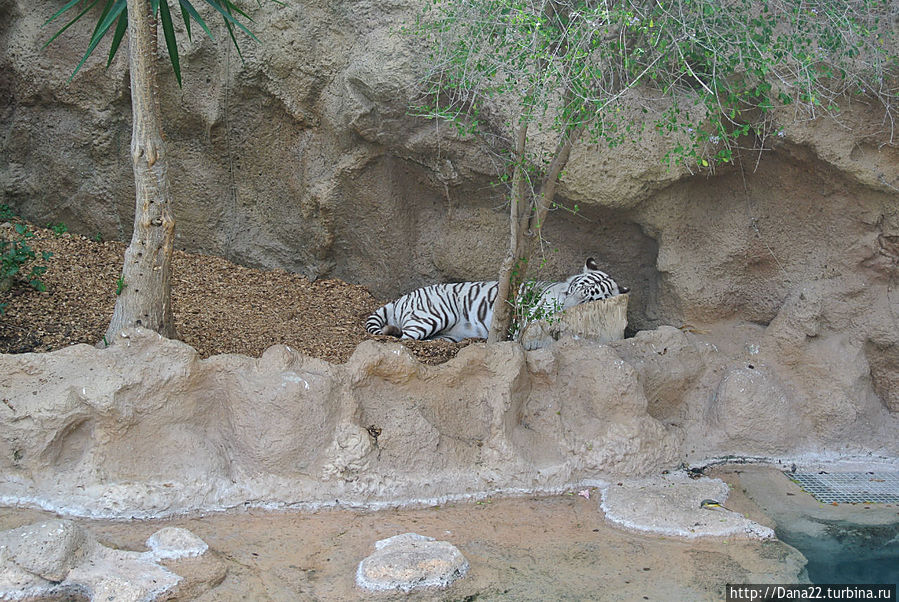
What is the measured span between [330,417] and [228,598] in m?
1.28

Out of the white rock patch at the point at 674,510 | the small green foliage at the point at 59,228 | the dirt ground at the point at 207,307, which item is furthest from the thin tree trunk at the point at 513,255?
the small green foliage at the point at 59,228

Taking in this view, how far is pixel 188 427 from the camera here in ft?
16.3

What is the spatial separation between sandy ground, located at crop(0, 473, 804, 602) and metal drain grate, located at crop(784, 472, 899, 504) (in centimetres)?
67

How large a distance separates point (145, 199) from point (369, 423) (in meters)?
1.89

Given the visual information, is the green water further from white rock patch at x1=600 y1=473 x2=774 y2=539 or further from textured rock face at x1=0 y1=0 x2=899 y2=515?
textured rock face at x1=0 y1=0 x2=899 y2=515

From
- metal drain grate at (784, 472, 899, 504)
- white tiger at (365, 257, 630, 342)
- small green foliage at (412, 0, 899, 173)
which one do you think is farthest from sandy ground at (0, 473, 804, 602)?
white tiger at (365, 257, 630, 342)

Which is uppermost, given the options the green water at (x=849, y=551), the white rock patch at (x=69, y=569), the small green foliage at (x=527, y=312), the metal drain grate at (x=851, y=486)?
the small green foliage at (x=527, y=312)

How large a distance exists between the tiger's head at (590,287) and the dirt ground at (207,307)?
3.45 feet

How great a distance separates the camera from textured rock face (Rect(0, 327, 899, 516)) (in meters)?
4.69

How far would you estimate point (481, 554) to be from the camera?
448cm

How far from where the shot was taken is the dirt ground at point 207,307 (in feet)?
19.4

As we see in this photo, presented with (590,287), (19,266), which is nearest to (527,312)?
(590,287)

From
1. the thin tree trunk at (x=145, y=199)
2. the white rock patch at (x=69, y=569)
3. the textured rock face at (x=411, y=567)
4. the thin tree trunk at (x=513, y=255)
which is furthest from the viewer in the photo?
the thin tree trunk at (x=513, y=255)

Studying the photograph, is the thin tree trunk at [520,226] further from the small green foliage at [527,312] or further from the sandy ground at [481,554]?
the sandy ground at [481,554]
